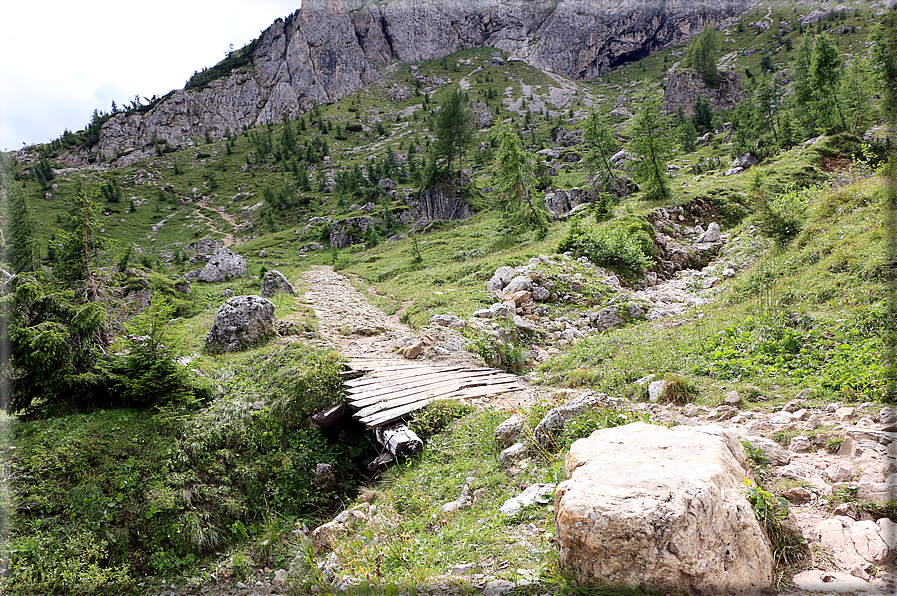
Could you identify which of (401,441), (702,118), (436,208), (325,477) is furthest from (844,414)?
(702,118)

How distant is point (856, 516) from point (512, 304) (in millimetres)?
10768

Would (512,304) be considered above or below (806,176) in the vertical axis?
below

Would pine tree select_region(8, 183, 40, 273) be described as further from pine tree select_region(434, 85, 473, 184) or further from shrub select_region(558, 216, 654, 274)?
pine tree select_region(434, 85, 473, 184)

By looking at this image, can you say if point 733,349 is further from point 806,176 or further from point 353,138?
point 353,138

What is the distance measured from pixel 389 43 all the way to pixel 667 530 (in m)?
211

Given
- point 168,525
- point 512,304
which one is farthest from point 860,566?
point 512,304

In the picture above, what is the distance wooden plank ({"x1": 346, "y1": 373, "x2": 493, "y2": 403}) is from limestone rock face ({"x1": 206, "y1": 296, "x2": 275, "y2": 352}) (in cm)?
556

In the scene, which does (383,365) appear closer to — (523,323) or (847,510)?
(523,323)

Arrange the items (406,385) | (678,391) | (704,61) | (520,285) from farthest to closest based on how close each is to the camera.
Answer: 1. (704,61)
2. (520,285)
3. (406,385)
4. (678,391)

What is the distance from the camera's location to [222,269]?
36.8 m

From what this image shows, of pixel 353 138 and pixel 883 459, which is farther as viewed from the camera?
pixel 353 138

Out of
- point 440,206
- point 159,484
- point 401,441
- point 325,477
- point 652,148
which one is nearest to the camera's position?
point 159,484

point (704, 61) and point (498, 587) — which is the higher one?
point (704, 61)

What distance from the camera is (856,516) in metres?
3.56
